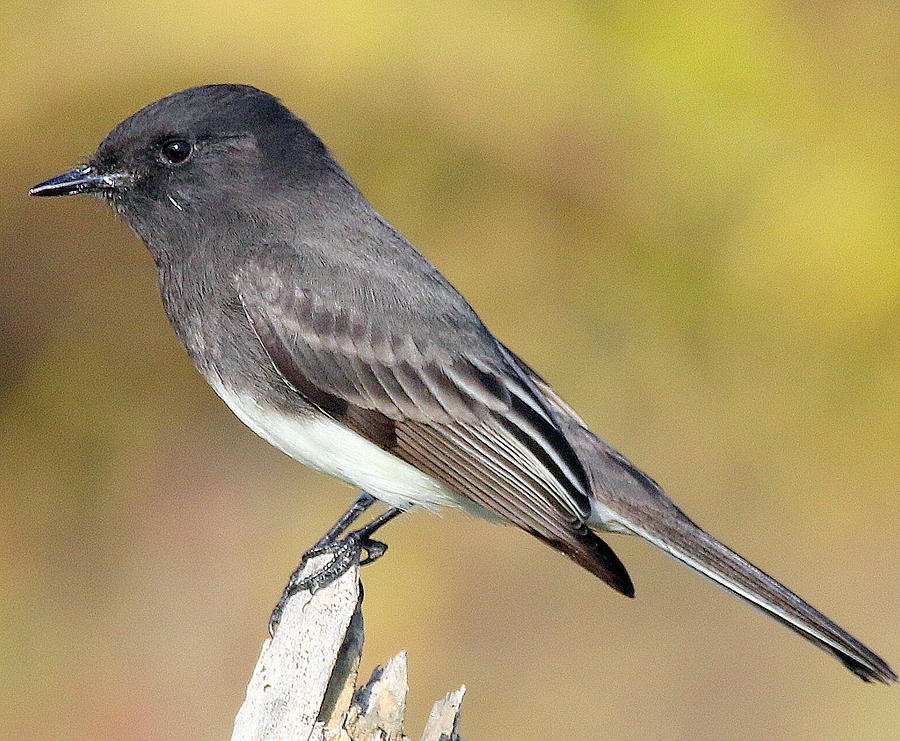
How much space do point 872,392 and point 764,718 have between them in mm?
2273

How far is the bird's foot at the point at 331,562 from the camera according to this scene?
4082mm

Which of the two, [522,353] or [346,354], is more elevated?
[522,353]

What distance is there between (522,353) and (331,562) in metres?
3.86

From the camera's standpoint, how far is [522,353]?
7.93 meters

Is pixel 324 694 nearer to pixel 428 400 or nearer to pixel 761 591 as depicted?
pixel 428 400

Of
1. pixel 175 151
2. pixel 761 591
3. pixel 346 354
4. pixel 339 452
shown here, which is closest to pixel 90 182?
pixel 175 151

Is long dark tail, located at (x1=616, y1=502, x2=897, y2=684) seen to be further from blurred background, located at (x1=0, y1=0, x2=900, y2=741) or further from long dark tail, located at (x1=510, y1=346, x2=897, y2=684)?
blurred background, located at (x1=0, y1=0, x2=900, y2=741)

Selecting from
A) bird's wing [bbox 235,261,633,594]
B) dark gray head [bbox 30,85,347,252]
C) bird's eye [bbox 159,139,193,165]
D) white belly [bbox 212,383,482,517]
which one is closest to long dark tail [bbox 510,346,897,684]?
bird's wing [bbox 235,261,633,594]

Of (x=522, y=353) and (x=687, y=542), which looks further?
(x=522, y=353)

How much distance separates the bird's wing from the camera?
13.7 feet

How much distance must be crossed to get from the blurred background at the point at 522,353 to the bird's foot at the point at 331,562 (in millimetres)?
2502

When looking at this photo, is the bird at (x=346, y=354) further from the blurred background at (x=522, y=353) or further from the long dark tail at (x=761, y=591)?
the blurred background at (x=522, y=353)

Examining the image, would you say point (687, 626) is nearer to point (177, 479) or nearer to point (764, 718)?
point (764, 718)

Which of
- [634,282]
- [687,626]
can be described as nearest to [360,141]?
[634,282]
